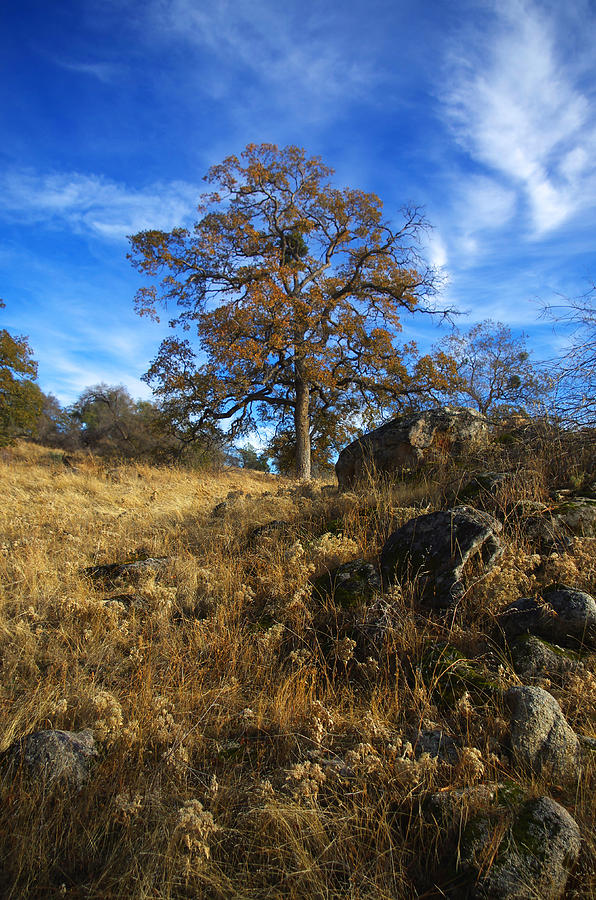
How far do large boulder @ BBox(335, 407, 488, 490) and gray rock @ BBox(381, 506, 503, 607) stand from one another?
2.53m

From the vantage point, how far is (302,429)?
1959cm

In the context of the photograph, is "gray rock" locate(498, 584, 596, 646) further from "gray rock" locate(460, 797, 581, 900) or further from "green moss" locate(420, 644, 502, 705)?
"gray rock" locate(460, 797, 581, 900)

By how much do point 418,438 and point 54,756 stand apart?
19.1ft

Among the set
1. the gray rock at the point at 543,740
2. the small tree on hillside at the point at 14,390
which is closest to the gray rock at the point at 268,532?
the gray rock at the point at 543,740

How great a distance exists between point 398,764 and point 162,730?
4.53ft

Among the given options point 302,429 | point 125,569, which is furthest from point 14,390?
point 125,569

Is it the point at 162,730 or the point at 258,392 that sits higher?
the point at 258,392

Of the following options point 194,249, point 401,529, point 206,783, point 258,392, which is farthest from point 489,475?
point 194,249

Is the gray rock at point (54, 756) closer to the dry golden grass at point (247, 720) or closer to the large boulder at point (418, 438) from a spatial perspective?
the dry golden grass at point (247, 720)

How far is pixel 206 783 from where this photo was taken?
7.75ft

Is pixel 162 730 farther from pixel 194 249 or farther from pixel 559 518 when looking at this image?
pixel 194 249

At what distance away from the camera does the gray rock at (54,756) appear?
2299mm

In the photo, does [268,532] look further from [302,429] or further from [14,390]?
[14,390]

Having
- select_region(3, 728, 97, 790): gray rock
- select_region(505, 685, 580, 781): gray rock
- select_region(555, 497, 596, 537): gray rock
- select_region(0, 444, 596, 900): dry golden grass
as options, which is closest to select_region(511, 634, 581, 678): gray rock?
select_region(0, 444, 596, 900): dry golden grass
